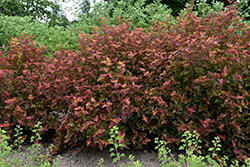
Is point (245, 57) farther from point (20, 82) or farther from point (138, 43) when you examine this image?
point (20, 82)

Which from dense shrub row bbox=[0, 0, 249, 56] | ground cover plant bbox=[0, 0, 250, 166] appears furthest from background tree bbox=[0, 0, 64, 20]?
ground cover plant bbox=[0, 0, 250, 166]

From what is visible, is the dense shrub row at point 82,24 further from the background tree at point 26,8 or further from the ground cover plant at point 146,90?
the background tree at point 26,8

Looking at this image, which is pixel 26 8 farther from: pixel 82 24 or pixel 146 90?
pixel 146 90

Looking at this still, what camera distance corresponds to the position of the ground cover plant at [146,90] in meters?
2.46

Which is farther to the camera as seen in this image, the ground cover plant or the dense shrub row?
the dense shrub row

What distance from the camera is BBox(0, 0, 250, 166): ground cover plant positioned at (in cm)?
246

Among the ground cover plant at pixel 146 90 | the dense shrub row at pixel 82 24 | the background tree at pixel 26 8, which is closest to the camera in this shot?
the ground cover plant at pixel 146 90

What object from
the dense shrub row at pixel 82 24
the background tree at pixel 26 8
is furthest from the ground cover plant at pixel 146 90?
the background tree at pixel 26 8

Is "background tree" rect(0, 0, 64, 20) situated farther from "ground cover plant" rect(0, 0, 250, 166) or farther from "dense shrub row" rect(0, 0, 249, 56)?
"ground cover plant" rect(0, 0, 250, 166)

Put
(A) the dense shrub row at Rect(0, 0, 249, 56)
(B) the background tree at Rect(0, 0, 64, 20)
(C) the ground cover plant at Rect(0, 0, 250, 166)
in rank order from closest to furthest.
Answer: (C) the ground cover plant at Rect(0, 0, 250, 166), (A) the dense shrub row at Rect(0, 0, 249, 56), (B) the background tree at Rect(0, 0, 64, 20)

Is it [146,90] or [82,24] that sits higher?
[82,24]

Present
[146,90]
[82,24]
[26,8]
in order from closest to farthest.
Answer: [146,90], [82,24], [26,8]

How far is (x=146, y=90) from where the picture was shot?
8.55 ft

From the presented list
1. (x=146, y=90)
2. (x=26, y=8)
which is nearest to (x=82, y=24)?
(x=146, y=90)
